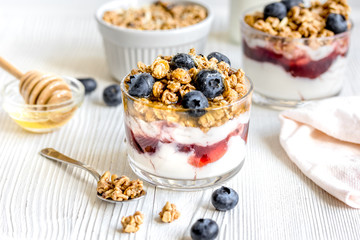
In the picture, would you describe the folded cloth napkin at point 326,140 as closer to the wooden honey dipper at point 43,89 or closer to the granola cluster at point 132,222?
the granola cluster at point 132,222

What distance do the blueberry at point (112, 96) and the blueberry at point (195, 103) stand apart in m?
0.69

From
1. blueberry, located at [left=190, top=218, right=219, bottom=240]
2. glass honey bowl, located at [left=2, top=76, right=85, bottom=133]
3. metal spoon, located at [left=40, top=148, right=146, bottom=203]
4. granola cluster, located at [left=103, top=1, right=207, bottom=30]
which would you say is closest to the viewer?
blueberry, located at [left=190, top=218, right=219, bottom=240]

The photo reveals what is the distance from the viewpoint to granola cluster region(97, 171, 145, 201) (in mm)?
1224

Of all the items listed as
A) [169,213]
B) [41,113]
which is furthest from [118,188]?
[41,113]

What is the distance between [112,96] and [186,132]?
27.5 inches

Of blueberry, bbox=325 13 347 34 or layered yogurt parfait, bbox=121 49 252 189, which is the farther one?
blueberry, bbox=325 13 347 34

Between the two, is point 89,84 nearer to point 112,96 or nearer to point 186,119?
point 112,96

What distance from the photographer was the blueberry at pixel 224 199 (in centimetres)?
120

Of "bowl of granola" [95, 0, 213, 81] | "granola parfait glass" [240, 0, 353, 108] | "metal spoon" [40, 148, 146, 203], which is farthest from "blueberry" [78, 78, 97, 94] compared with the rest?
"granola parfait glass" [240, 0, 353, 108]

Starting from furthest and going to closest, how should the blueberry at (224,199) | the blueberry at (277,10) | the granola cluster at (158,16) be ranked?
the granola cluster at (158,16) → the blueberry at (277,10) → the blueberry at (224,199)

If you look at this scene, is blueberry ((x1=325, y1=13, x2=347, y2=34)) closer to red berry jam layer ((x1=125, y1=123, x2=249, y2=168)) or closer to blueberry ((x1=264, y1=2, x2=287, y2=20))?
blueberry ((x1=264, y1=2, x2=287, y2=20))

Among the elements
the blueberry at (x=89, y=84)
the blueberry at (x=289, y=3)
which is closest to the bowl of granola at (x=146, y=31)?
the blueberry at (x=89, y=84)

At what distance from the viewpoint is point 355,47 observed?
227 centimetres

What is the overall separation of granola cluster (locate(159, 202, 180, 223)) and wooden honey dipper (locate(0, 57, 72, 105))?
63 cm
